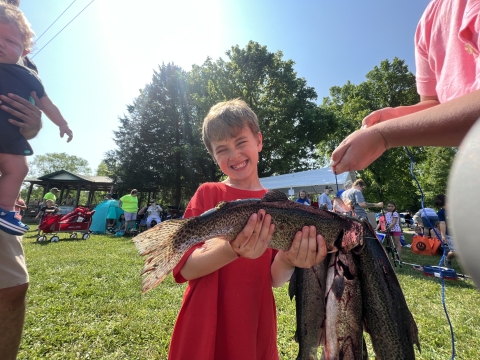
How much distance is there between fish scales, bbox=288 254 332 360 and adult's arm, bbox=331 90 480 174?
744 millimetres

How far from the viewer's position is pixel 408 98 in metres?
33.3

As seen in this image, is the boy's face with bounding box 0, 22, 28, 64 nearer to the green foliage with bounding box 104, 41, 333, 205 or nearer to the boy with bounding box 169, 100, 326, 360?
the boy with bounding box 169, 100, 326, 360

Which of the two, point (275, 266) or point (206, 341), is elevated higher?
point (275, 266)

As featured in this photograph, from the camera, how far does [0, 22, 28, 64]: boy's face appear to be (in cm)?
Result: 206

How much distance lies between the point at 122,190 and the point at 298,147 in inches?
1020

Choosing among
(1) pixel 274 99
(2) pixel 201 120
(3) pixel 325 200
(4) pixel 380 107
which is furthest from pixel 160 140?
(3) pixel 325 200

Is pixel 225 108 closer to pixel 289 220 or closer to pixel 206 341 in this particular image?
pixel 289 220

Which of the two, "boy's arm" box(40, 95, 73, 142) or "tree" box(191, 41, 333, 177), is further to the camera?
"tree" box(191, 41, 333, 177)

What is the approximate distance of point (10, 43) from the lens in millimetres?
2115

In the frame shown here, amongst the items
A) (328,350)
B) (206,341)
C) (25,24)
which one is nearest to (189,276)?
(206,341)

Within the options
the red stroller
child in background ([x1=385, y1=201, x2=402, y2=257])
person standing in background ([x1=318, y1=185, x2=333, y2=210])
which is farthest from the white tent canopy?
the red stroller

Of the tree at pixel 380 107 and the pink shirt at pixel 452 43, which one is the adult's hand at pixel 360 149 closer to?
the pink shirt at pixel 452 43

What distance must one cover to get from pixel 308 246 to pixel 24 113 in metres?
2.44

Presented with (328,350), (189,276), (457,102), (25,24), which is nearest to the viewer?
(457,102)
